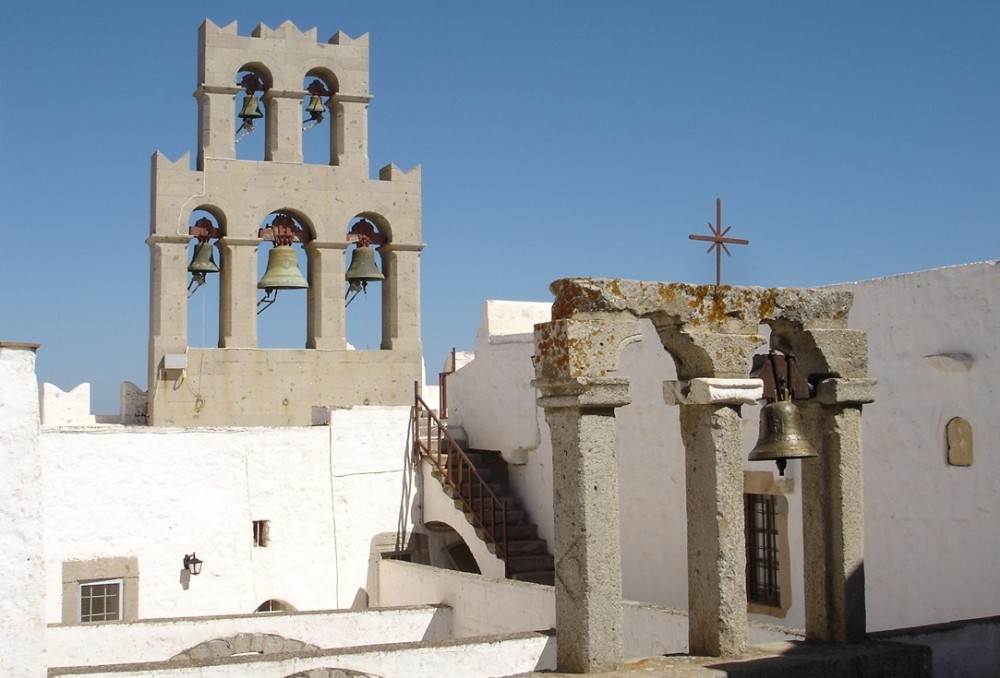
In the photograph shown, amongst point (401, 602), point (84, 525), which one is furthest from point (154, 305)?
point (401, 602)

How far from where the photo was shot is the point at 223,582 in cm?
1395

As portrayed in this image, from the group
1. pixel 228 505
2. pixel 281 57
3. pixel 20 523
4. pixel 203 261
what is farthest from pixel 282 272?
pixel 20 523

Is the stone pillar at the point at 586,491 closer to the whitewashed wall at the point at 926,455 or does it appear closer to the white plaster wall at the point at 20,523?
the white plaster wall at the point at 20,523

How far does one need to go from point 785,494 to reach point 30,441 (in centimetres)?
656

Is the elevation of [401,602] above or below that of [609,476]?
below

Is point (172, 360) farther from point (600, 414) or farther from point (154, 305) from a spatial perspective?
point (600, 414)

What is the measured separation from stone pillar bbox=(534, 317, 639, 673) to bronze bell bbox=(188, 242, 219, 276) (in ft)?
32.2

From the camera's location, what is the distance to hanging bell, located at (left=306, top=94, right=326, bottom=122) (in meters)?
15.9

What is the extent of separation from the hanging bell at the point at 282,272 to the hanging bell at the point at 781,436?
937cm

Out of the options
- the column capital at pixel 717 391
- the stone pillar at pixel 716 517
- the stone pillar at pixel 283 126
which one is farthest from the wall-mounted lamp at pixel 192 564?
the column capital at pixel 717 391

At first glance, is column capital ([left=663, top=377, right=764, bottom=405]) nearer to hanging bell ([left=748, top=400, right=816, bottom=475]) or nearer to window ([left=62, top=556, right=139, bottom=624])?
hanging bell ([left=748, top=400, right=816, bottom=475])

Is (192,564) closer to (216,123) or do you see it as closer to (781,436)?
(216,123)

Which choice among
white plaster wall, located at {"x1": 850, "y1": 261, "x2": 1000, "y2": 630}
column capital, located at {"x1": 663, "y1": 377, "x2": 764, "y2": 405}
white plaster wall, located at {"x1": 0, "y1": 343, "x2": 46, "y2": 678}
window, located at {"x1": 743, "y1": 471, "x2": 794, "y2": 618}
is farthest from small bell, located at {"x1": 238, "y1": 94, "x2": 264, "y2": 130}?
column capital, located at {"x1": 663, "y1": 377, "x2": 764, "y2": 405}

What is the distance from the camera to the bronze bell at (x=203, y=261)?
1525 centimetres
